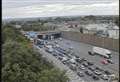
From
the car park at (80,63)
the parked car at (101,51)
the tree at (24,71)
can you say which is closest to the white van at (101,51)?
the parked car at (101,51)

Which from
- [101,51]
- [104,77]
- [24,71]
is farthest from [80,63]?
[24,71]

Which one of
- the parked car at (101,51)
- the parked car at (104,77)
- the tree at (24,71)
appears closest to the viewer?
the parked car at (101,51)

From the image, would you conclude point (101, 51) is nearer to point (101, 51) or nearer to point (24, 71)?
point (101, 51)

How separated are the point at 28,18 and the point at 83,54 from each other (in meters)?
0.67

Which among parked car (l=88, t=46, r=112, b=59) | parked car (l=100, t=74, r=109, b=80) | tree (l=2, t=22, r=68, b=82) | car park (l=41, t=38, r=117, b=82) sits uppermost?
parked car (l=88, t=46, r=112, b=59)

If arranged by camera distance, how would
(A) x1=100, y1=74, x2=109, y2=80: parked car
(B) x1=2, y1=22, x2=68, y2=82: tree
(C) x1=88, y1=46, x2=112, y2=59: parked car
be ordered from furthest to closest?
(B) x1=2, y1=22, x2=68, y2=82: tree → (A) x1=100, y1=74, x2=109, y2=80: parked car → (C) x1=88, y1=46, x2=112, y2=59: parked car

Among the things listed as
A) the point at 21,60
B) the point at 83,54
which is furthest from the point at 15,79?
the point at 83,54

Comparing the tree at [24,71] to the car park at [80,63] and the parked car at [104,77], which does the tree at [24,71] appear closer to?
the car park at [80,63]

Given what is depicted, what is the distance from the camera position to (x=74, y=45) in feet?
7.51

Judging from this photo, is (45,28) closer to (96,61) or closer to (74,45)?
(74,45)

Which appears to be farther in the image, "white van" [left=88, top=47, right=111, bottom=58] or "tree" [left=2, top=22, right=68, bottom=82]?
"tree" [left=2, top=22, right=68, bottom=82]

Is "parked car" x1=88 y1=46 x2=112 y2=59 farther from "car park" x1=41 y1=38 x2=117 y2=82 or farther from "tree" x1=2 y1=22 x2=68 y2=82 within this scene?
"tree" x1=2 y1=22 x2=68 y2=82

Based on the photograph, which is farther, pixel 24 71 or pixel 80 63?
pixel 24 71

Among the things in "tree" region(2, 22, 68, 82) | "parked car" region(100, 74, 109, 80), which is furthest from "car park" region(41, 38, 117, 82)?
"tree" region(2, 22, 68, 82)
